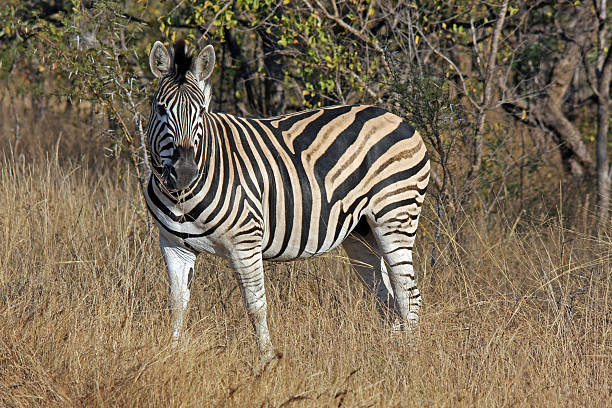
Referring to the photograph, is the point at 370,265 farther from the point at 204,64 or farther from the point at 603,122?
the point at 603,122

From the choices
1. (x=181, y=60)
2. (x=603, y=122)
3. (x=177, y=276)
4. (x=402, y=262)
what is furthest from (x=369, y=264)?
(x=603, y=122)

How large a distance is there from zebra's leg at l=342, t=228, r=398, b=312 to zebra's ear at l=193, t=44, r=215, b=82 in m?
1.54

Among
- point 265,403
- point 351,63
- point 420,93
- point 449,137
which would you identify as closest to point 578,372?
point 265,403

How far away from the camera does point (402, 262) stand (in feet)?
15.4

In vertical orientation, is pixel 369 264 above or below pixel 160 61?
below

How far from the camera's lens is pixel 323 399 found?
3400 millimetres

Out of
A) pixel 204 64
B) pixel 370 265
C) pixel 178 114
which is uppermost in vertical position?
pixel 204 64

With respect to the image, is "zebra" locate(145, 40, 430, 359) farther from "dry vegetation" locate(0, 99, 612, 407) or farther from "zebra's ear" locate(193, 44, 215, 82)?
"dry vegetation" locate(0, 99, 612, 407)

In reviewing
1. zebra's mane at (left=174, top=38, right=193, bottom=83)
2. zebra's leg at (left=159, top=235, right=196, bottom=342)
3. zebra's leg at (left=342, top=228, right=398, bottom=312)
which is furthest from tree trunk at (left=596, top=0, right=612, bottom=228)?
zebra's mane at (left=174, top=38, right=193, bottom=83)

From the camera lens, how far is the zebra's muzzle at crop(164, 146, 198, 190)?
3674mm

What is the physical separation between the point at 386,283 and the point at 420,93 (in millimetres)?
1692

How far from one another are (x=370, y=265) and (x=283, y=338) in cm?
92

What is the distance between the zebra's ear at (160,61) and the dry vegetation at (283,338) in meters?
1.32

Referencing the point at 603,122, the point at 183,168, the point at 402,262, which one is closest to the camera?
the point at 183,168
